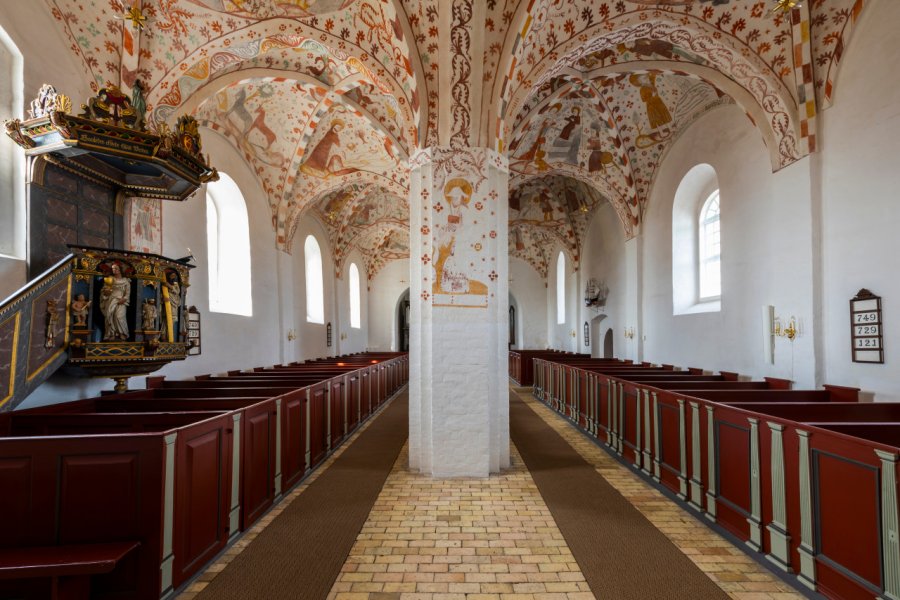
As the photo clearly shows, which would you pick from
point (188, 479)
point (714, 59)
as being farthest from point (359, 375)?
point (714, 59)

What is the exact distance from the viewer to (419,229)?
682 centimetres

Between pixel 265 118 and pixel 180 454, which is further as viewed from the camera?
pixel 265 118

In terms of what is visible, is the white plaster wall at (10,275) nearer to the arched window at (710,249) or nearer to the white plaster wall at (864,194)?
the white plaster wall at (864,194)

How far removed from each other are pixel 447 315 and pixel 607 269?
11.0 metres

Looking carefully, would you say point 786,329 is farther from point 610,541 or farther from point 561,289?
point 561,289

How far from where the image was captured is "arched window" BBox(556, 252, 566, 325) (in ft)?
74.3

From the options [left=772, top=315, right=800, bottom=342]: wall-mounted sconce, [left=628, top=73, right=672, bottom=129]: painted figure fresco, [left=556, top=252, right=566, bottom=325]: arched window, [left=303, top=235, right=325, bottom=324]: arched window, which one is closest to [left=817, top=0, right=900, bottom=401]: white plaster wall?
[left=772, top=315, right=800, bottom=342]: wall-mounted sconce

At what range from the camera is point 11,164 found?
571 centimetres

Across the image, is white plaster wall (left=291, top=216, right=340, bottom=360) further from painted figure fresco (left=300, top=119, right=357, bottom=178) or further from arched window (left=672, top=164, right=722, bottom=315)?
arched window (left=672, top=164, right=722, bottom=315)

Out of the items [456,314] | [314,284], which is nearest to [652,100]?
[456,314]

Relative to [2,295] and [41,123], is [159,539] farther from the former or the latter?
[41,123]

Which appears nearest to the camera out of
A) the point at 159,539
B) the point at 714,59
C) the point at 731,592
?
the point at 159,539

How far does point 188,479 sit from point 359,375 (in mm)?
6287

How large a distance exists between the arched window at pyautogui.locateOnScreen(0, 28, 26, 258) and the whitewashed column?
15.1ft
